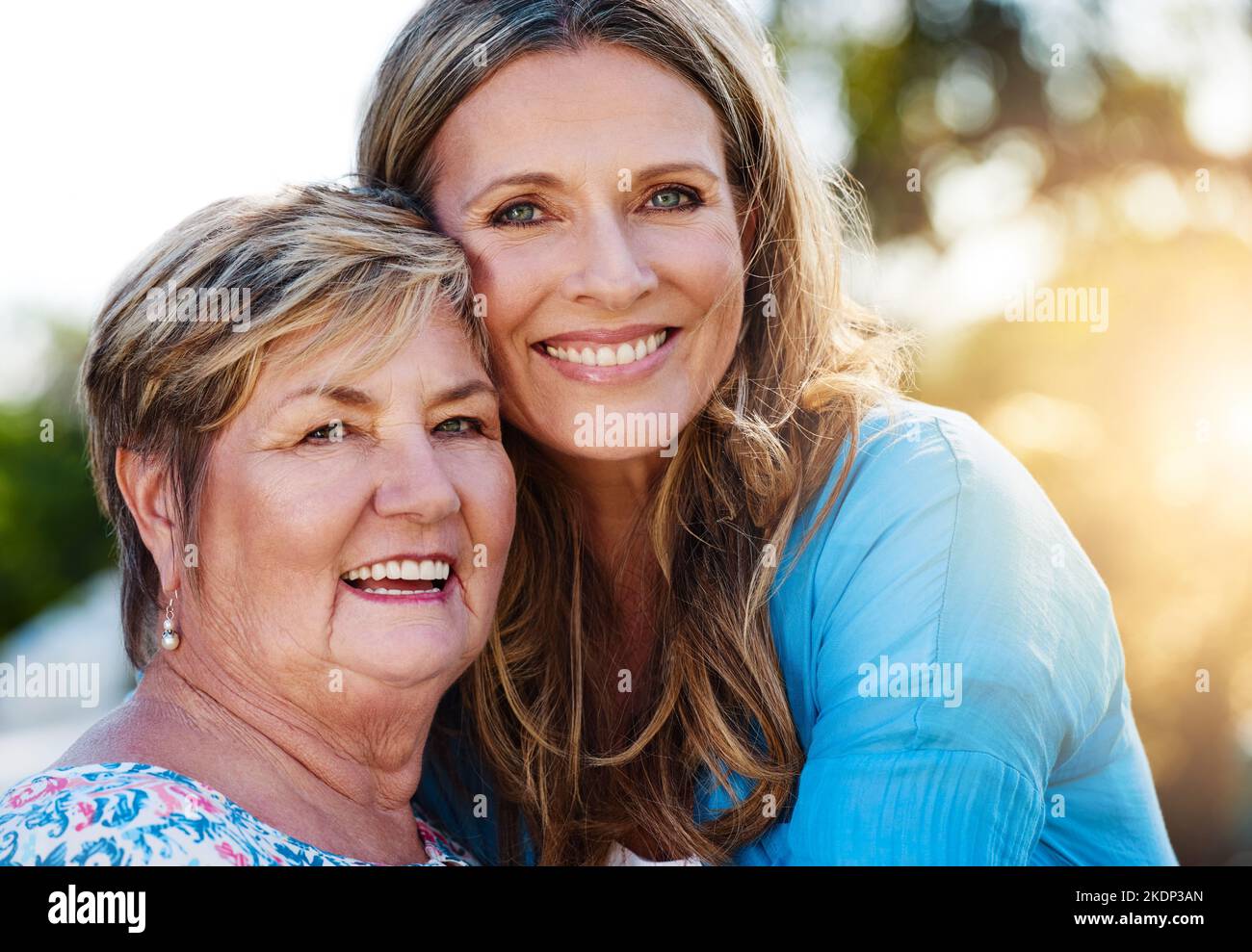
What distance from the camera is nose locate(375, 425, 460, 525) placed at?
2.17 meters

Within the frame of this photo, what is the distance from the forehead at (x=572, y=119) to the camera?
8.01ft

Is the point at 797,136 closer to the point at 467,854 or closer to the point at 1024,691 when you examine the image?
the point at 1024,691

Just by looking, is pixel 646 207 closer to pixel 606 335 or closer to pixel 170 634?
pixel 606 335

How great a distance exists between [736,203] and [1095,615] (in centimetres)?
116

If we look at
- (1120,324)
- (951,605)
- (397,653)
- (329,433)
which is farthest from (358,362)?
(1120,324)

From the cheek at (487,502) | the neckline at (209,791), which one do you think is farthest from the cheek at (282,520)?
the neckline at (209,791)

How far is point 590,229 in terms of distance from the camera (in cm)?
249

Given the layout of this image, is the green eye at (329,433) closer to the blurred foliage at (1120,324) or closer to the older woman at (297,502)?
the older woman at (297,502)

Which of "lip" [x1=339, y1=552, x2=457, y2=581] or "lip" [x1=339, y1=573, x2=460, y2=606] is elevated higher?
"lip" [x1=339, y1=552, x2=457, y2=581]

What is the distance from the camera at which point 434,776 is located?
282cm

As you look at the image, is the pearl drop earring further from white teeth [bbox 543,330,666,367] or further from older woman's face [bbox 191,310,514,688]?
white teeth [bbox 543,330,666,367]

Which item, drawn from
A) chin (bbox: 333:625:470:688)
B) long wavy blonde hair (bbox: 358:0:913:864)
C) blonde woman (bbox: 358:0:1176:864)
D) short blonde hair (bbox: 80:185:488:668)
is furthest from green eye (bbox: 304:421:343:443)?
long wavy blonde hair (bbox: 358:0:913:864)

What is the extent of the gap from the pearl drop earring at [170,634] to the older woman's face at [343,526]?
66mm
